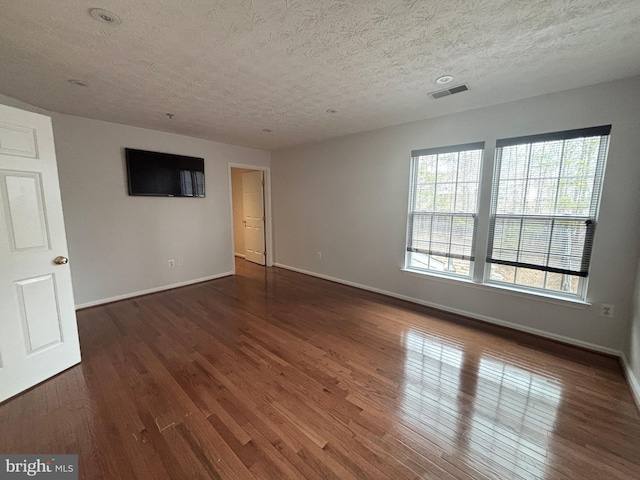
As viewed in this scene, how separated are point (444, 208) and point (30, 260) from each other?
13.5ft

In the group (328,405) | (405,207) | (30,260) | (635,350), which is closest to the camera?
(328,405)

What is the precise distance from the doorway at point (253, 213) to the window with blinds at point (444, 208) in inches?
126

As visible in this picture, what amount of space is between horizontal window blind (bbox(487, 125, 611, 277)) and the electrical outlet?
310 mm

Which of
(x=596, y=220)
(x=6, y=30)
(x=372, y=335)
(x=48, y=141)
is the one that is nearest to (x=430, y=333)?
(x=372, y=335)

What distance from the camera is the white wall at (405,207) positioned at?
226 cm

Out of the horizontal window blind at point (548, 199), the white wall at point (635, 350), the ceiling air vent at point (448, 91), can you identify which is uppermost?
the ceiling air vent at point (448, 91)

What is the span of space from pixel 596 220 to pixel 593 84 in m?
1.25

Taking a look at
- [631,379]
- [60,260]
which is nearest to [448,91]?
[631,379]

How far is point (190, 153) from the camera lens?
418 cm

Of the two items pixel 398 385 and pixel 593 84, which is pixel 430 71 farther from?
pixel 398 385

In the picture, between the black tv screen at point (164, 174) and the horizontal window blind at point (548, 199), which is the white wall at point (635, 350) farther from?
the black tv screen at point (164, 174)

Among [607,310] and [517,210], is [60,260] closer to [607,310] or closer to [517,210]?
[517,210]

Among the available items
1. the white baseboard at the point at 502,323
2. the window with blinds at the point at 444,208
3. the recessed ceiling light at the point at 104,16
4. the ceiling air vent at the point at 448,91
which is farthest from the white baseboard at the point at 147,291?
the ceiling air vent at the point at 448,91

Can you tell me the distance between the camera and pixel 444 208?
3.29m
